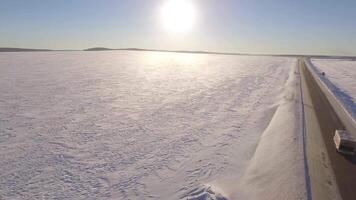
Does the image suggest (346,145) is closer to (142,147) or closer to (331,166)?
(331,166)

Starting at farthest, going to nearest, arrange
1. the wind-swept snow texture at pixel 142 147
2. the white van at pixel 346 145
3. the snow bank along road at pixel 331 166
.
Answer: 1. the white van at pixel 346 145
2. the wind-swept snow texture at pixel 142 147
3. the snow bank along road at pixel 331 166

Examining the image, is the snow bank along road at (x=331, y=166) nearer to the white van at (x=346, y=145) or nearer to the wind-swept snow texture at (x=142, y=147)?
the white van at (x=346, y=145)

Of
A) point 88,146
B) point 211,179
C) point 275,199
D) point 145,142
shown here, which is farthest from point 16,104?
point 275,199

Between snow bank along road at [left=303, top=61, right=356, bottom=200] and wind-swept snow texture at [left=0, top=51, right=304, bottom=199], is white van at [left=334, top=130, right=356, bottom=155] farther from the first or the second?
wind-swept snow texture at [left=0, top=51, right=304, bottom=199]

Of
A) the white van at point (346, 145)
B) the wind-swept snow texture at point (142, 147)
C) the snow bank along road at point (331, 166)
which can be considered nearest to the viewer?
the snow bank along road at point (331, 166)

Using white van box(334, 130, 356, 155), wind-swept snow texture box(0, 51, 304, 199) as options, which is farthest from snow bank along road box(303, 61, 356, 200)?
wind-swept snow texture box(0, 51, 304, 199)

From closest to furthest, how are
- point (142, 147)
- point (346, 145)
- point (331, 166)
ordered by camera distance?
1. point (331, 166)
2. point (346, 145)
3. point (142, 147)

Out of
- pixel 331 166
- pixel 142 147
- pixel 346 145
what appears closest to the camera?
pixel 331 166

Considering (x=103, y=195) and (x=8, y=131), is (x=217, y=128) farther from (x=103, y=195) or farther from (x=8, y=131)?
(x=8, y=131)

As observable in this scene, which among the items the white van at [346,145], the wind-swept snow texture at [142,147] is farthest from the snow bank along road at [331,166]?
the wind-swept snow texture at [142,147]

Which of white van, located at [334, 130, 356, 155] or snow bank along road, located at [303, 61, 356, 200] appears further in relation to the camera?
white van, located at [334, 130, 356, 155]

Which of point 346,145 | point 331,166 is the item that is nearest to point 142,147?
point 331,166

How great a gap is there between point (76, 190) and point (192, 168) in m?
3.23

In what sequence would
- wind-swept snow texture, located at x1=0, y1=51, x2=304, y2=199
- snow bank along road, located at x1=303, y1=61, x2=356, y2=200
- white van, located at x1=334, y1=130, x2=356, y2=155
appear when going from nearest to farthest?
snow bank along road, located at x1=303, y1=61, x2=356, y2=200
wind-swept snow texture, located at x1=0, y1=51, x2=304, y2=199
white van, located at x1=334, y1=130, x2=356, y2=155
